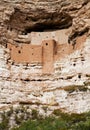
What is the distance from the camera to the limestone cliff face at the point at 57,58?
75.8 feet

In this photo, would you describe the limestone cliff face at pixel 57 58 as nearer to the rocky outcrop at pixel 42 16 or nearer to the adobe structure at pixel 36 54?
the rocky outcrop at pixel 42 16

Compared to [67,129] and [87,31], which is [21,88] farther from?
[67,129]

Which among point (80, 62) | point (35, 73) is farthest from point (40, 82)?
point (80, 62)

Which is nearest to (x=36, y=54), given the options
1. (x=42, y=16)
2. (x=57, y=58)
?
(x=57, y=58)

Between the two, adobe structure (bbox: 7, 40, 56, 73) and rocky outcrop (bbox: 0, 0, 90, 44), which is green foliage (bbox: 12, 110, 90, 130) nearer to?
adobe structure (bbox: 7, 40, 56, 73)

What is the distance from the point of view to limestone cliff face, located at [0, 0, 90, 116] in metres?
23.1

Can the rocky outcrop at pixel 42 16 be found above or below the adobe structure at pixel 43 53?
above

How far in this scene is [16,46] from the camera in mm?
26625

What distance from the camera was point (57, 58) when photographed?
2595 centimetres

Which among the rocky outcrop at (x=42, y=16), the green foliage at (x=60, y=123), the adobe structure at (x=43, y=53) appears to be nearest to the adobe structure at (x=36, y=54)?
the adobe structure at (x=43, y=53)

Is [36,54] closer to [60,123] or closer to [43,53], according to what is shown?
[43,53]

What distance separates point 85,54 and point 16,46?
168 inches

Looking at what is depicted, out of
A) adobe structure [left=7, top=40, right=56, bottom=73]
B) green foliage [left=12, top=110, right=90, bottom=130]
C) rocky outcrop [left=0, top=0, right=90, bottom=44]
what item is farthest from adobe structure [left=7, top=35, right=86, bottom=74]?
green foliage [left=12, top=110, right=90, bottom=130]

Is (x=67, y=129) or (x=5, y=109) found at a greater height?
(x=67, y=129)
